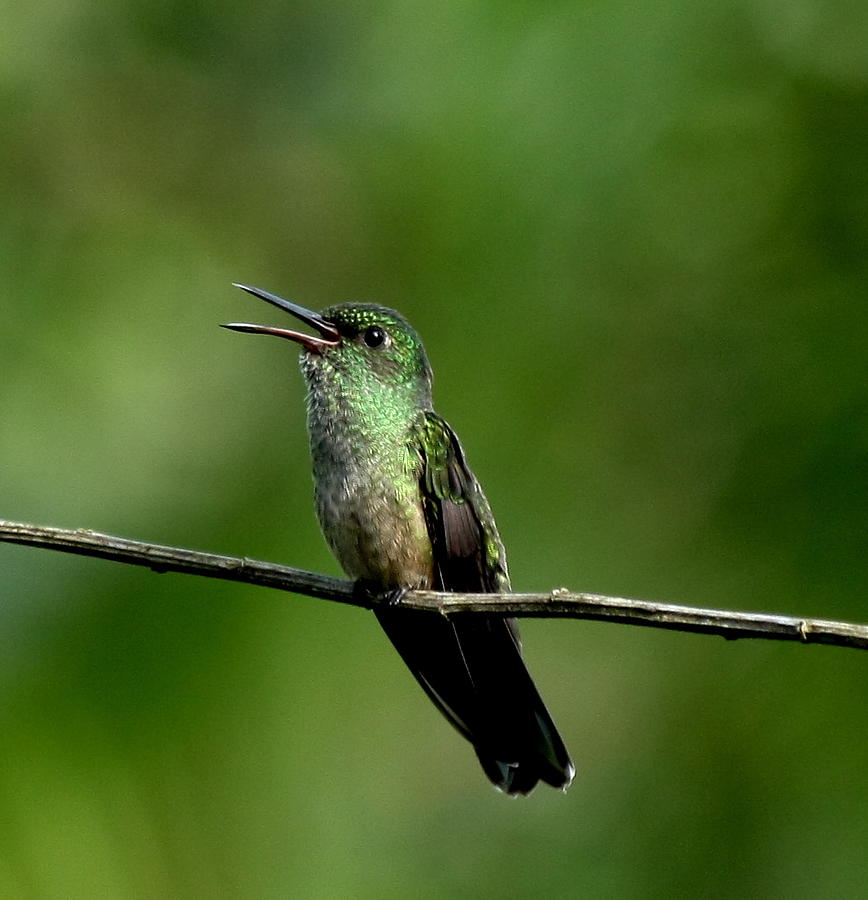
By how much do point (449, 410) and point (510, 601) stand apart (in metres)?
2.14

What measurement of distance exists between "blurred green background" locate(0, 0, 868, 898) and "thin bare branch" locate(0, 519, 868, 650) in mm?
976

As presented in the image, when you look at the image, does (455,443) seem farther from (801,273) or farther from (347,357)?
(801,273)

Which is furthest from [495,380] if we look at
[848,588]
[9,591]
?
[9,591]

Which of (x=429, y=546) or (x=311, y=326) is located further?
(x=311, y=326)

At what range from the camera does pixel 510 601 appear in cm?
280

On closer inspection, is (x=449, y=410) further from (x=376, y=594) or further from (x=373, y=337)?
(x=376, y=594)

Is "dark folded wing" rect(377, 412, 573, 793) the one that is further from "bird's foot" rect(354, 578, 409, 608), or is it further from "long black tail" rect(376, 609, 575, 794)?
"bird's foot" rect(354, 578, 409, 608)

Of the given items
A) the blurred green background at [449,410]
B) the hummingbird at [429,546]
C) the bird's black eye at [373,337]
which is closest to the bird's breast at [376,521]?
the hummingbird at [429,546]

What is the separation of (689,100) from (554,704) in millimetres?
2258

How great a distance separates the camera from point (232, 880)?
13.3ft

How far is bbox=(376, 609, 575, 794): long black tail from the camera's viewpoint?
3.92m

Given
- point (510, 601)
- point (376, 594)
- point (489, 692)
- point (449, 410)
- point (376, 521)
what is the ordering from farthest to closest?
point (449, 410), point (489, 692), point (376, 521), point (376, 594), point (510, 601)

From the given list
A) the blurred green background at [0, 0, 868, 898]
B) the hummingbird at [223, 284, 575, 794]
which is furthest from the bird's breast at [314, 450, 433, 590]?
the blurred green background at [0, 0, 868, 898]

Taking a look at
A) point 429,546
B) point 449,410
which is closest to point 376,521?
point 429,546
